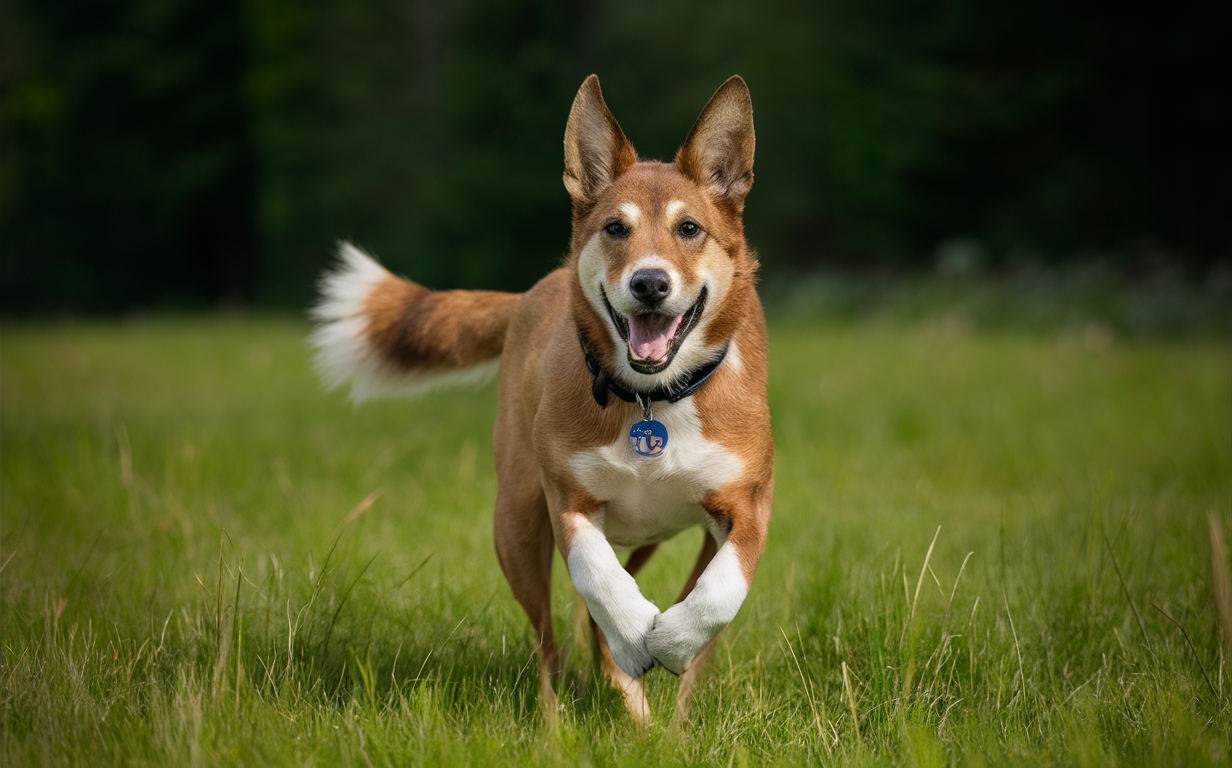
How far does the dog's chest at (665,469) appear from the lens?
107 inches

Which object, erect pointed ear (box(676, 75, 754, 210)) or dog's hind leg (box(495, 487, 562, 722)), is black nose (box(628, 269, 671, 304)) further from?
dog's hind leg (box(495, 487, 562, 722))

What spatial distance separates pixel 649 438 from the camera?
2.73 m

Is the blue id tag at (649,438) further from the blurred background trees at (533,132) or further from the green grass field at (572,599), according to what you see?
the blurred background trees at (533,132)

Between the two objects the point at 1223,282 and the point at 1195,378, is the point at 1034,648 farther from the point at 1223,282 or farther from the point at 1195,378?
the point at 1223,282

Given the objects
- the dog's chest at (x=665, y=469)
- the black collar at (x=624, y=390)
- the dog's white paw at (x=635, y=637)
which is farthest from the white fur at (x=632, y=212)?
the dog's white paw at (x=635, y=637)

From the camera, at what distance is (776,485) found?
529 centimetres

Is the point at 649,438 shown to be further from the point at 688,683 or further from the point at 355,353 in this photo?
the point at 355,353

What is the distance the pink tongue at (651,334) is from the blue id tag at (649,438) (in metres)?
0.19

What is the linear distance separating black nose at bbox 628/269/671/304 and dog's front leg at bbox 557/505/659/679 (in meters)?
0.67

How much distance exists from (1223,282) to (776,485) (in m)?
9.63

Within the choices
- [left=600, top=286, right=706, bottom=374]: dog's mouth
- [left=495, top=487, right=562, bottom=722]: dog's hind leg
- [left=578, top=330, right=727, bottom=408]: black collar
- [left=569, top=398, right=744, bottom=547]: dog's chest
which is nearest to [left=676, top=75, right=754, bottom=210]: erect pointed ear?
[left=600, top=286, right=706, bottom=374]: dog's mouth

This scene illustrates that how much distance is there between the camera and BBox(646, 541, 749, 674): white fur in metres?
2.43

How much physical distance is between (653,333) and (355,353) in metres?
1.70

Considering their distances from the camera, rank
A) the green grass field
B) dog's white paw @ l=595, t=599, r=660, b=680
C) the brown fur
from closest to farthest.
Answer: the green grass field < dog's white paw @ l=595, t=599, r=660, b=680 < the brown fur
